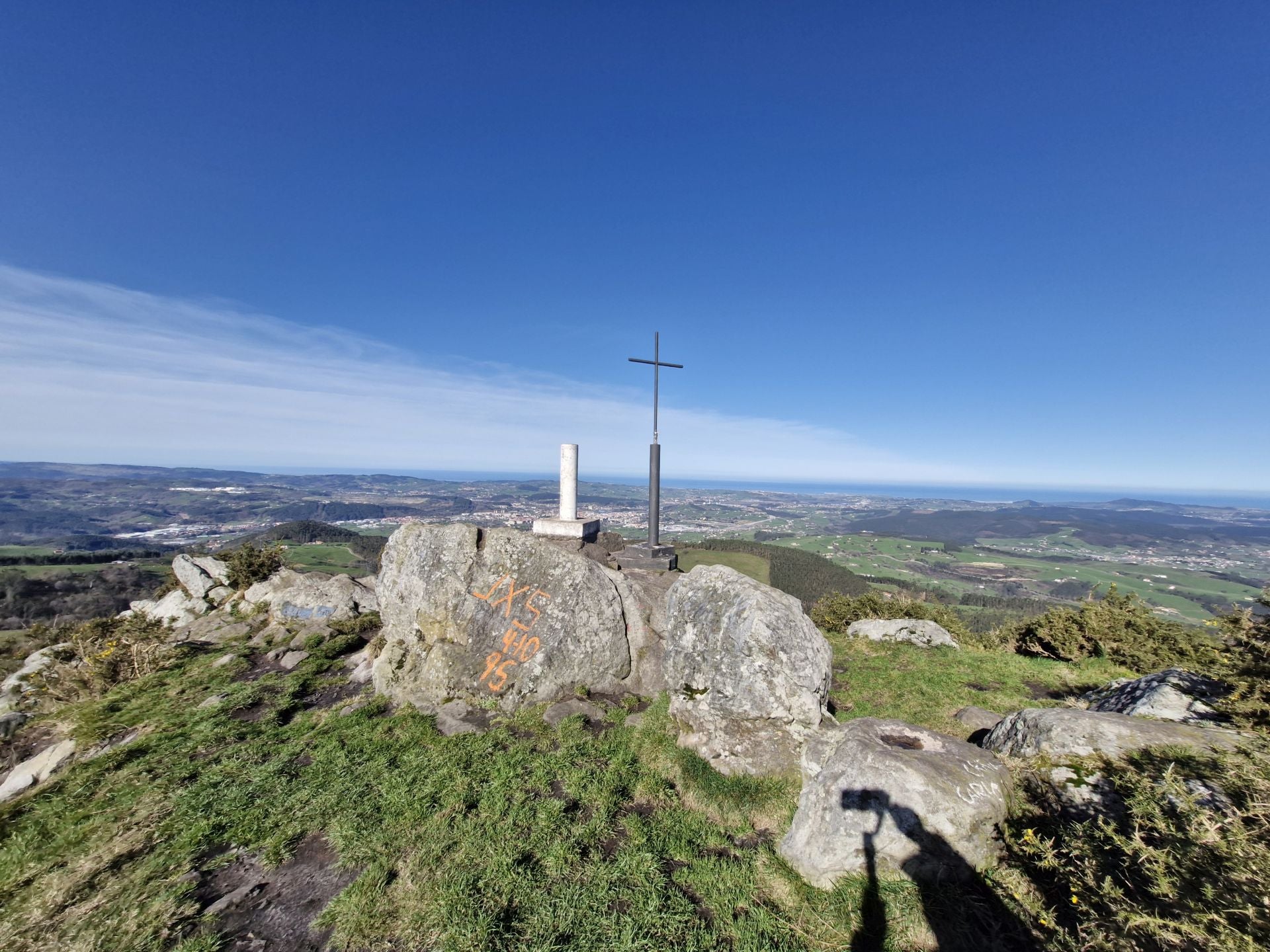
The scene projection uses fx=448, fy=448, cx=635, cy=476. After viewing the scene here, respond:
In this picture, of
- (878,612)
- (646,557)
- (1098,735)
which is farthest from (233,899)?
(878,612)

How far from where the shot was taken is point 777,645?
7.79m

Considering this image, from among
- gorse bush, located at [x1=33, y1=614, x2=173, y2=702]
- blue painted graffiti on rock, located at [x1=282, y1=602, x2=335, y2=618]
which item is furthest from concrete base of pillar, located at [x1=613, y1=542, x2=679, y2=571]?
gorse bush, located at [x1=33, y1=614, x2=173, y2=702]

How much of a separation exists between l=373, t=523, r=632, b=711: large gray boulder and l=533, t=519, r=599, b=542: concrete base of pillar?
81.5 inches

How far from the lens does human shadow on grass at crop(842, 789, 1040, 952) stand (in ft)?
14.8

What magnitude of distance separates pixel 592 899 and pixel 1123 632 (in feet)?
52.4

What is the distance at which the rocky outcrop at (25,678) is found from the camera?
10188mm

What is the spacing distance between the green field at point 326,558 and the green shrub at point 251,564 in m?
29.5

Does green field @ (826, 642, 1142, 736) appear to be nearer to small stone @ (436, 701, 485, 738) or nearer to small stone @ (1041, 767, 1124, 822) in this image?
small stone @ (1041, 767, 1124, 822)

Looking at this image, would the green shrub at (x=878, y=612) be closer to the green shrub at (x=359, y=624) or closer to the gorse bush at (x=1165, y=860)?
the gorse bush at (x=1165, y=860)

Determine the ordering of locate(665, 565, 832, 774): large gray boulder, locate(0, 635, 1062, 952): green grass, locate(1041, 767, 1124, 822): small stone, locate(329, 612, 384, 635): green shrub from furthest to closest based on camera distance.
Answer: locate(329, 612, 384, 635): green shrub → locate(665, 565, 832, 774): large gray boulder → locate(1041, 767, 1124, 822): small stone → locate(0, 635, 1062, 952): green grass

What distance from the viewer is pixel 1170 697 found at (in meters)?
7.75

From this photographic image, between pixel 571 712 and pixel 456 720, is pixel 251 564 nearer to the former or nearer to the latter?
pixel 456 720

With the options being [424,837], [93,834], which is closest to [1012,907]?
[424,837]

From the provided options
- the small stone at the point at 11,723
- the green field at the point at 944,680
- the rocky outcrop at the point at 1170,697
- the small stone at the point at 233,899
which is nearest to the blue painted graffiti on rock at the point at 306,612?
the small stone at the point at 11,723
